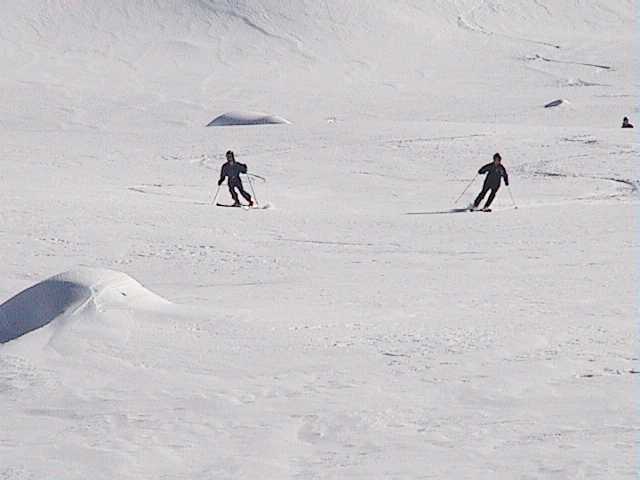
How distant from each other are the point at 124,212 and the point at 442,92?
30770 mm

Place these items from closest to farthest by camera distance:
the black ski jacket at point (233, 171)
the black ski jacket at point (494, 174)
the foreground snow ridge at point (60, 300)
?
the foreground snow ridge at point (60, 300) < the black ski jacket at point (494, 174) < the black ski jacket at point (233, 171)

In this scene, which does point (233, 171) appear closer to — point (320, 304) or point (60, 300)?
point (320, 304)

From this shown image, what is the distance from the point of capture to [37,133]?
91.2 feet

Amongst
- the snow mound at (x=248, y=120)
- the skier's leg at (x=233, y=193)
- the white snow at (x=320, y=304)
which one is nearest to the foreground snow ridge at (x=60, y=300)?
the white snow at (x=320, y=304)

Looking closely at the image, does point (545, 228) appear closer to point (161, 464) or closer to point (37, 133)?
point (161, 464)

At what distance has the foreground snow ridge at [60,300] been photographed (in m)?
8.35

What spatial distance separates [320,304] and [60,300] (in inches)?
87.0

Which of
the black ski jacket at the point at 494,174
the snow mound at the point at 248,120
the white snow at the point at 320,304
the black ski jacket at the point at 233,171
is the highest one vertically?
the snow mound at the point at 248,120

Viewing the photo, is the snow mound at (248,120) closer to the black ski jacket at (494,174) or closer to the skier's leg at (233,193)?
the skier's leg at (233,193)

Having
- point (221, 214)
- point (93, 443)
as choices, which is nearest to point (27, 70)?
point (221, 214)

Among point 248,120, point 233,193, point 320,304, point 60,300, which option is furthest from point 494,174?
point 248,120

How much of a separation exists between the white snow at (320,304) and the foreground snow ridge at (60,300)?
16mm

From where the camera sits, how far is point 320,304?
9859mm

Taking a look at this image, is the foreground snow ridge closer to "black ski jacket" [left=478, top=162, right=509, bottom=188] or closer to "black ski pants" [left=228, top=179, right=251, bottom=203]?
"black ski pants" [left=228, top=179, right=251, bottom=203]
